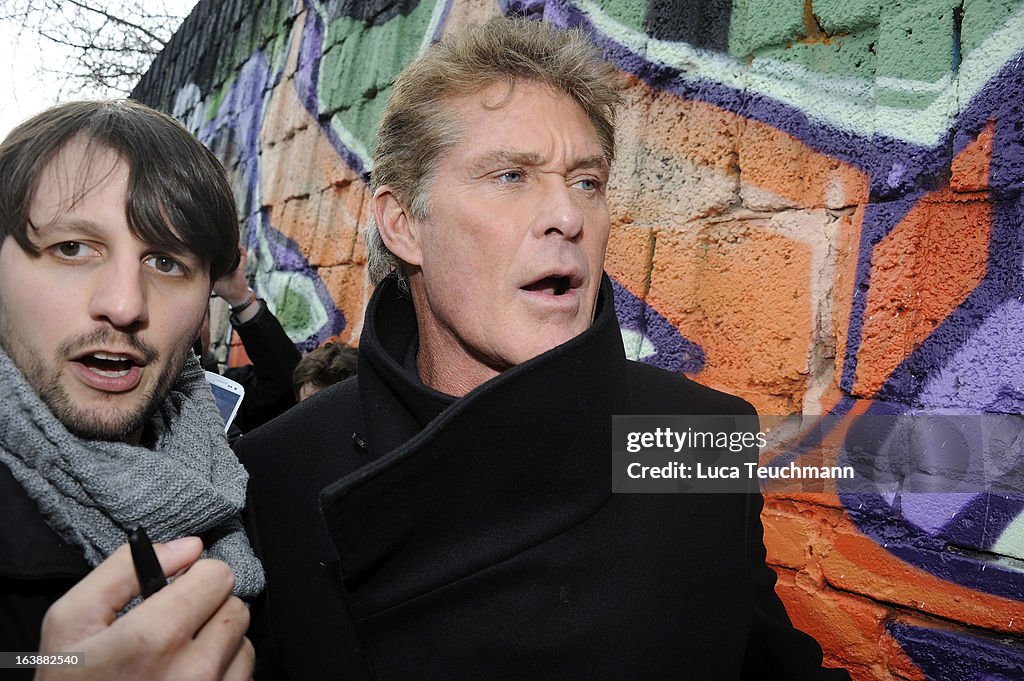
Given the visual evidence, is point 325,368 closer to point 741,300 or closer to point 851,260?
point 741,300

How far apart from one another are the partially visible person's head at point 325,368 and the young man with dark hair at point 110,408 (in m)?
1.61

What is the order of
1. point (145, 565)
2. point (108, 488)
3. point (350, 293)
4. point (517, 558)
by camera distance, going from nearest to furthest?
point (145, 565) → point (108, 488) → point (517, 558) → point (350, 293)

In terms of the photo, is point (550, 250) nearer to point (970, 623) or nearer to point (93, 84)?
point (970, 623)

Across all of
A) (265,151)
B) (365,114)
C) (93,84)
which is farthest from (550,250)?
(93,84)

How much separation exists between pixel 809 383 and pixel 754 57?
34.2 inches

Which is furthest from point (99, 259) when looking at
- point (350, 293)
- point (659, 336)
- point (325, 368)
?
point (350, 293)

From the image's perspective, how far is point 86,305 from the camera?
1060mm

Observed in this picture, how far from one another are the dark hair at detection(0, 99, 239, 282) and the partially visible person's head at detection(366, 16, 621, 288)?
381 mm

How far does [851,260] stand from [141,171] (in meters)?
1.47

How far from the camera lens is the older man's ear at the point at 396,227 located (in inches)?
58.9

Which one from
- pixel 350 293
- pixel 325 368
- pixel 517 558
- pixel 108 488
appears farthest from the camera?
pixel 350 293

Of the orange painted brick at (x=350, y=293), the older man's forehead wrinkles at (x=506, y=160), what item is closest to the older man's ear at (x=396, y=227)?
the older man's forehead wrinkles at (x=506, y=160)

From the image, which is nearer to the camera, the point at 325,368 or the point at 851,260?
the point at 851,260

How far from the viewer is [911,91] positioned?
60.7 inches
